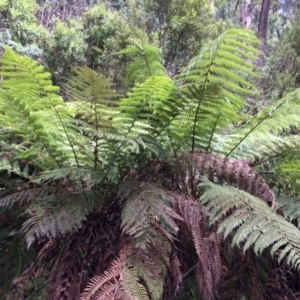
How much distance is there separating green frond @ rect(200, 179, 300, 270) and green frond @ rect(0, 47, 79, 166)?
1.86 feet

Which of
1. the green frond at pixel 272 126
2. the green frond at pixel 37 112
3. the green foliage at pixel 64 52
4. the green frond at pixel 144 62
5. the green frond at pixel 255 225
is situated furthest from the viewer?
the green foliage at pixel 64 52

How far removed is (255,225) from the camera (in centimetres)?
91

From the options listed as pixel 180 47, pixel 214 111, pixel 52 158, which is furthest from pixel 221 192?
pixel 180 47

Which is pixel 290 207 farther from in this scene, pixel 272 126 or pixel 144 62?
pixel 144 62

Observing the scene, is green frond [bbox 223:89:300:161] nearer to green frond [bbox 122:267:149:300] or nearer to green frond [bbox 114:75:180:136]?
green frond [bbox 114:75:180:136]

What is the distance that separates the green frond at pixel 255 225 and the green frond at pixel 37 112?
22.4 inches

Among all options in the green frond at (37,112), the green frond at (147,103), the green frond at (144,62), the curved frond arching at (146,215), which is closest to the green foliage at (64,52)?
the green frond at (144,62)

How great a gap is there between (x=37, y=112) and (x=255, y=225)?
33.8 inches

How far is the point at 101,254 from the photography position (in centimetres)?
115

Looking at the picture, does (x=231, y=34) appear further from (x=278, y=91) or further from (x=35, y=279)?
(x=278, y=91)

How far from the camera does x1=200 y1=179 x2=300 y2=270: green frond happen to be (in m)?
0.86

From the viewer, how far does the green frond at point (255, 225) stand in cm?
86

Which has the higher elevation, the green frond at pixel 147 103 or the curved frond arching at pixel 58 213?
the green frond at pixel 147 103

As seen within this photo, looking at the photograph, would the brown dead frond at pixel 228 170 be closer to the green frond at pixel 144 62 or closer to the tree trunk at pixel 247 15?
the green frond at pixel 144 62
